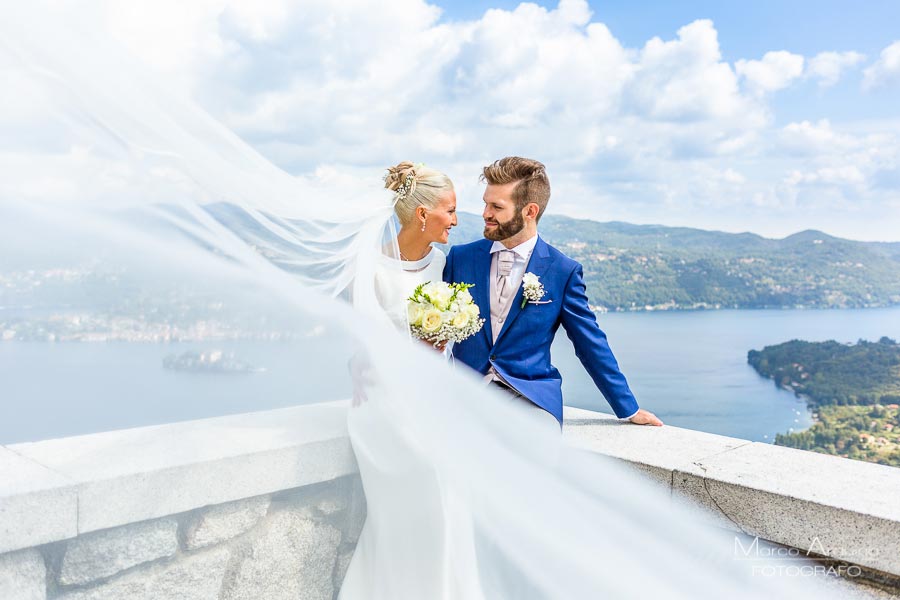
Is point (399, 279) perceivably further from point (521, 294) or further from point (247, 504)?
point (247, 504)

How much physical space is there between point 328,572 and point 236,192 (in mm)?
1335

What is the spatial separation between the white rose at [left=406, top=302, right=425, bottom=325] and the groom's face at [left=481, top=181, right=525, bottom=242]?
1.86ft

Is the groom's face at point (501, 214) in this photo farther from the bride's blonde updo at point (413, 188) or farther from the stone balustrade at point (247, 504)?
the stone balustrade at point (247, 504)

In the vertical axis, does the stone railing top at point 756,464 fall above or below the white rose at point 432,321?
below

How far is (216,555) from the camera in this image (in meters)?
2.48

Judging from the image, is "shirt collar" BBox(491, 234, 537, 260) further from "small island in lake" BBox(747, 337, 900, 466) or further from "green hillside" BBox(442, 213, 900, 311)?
"green hillside" BBox(442, 213, 900, 311)

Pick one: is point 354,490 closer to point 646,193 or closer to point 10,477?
point 10,477

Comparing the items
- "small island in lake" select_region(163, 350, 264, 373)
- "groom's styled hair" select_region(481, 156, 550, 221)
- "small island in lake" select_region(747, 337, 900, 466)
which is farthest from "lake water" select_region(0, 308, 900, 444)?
"small island in lake" select_region(747, 337, 900, 466)

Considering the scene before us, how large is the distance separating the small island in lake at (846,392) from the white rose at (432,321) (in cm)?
3465

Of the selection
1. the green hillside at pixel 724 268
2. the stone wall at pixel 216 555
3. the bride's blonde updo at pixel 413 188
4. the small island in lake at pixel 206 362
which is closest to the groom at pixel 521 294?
the bride's blonde updo at pixel 413 188

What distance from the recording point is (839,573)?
2.58 meters

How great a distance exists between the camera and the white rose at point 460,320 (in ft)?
9.31

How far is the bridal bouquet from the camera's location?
111 inches

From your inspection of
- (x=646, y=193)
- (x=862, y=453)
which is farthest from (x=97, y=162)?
(x=646, y=193)
